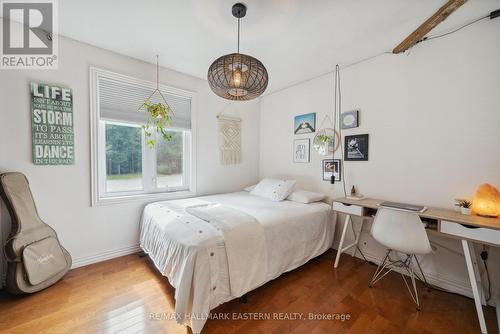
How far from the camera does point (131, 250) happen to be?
2.50 metres

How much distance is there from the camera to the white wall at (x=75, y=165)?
1.82m

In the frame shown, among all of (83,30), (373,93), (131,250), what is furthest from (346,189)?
(83,30)

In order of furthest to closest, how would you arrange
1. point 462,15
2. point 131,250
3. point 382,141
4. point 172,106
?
point 172,106 → point 131,250 → point 382,141 → point 462,15

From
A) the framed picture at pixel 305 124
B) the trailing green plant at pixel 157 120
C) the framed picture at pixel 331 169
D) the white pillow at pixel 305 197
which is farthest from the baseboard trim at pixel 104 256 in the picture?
the framed picture at pixel 305 124

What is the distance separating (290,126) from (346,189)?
1345 millimetres

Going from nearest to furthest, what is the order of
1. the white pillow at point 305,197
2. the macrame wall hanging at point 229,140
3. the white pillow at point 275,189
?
the white pillow at point 305,197
the white pillow at point 275,189
the macrame wall hanging at point 229,140

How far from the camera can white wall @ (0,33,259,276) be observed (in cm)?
182

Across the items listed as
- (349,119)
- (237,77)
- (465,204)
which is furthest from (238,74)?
(465,204)

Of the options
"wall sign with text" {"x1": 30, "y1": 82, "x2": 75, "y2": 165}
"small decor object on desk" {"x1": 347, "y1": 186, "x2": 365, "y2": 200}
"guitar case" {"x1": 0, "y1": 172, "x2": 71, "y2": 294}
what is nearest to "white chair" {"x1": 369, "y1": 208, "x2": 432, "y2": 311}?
"small decor object on desk" {"x1": 347, "y1": 186, "x2": 365, "y2": 200}

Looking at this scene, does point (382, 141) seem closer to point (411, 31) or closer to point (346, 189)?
point (346, 189)

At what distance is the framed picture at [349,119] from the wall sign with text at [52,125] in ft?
10.4

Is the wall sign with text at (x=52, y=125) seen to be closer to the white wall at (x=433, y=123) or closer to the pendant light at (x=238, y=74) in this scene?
the pendant light at (x=238, y=74)

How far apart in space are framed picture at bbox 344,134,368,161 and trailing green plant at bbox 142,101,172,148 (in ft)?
7.84

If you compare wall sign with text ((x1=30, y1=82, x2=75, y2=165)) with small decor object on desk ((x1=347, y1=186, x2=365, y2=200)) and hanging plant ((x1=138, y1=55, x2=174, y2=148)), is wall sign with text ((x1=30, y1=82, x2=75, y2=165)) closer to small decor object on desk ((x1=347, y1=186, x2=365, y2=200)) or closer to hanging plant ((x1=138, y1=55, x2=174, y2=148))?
hanging plant ((x1=138, y1=55, x2=174, y2=148))
